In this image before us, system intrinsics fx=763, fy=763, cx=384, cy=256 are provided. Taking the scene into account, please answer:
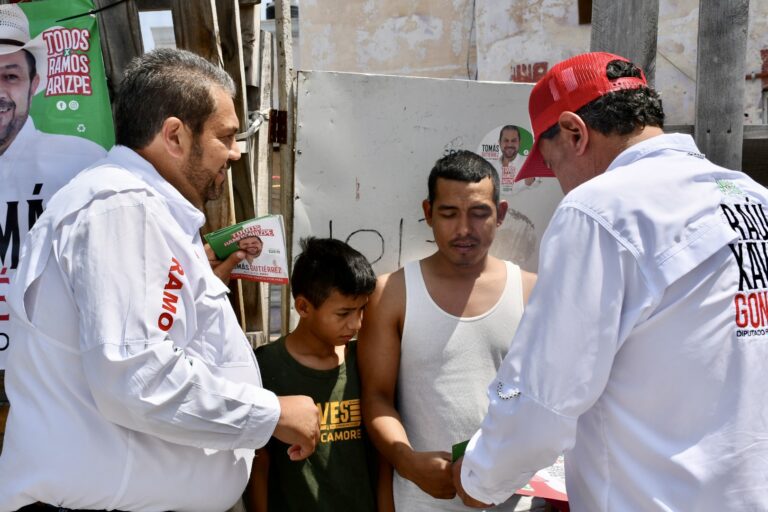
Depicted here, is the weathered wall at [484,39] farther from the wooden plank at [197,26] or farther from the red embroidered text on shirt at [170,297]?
the red embroidered text on shirt at [170,297]

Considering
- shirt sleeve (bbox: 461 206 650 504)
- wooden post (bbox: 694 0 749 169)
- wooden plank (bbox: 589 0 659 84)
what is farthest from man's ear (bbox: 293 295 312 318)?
wooden post (bbox: 694 0 749 169)

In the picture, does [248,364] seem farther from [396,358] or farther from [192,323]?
[396,358]

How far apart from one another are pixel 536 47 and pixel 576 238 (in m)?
9.32

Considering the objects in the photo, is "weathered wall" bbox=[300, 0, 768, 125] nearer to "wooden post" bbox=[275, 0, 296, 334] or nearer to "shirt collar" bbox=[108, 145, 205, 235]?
"wooden post" bbox=[275, 0, 296, 334]

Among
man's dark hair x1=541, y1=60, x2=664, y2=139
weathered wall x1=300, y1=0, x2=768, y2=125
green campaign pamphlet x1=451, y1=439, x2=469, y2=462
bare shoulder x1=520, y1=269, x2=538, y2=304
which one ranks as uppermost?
weathered wall x1=300, y1=0, x2=768, y2=125

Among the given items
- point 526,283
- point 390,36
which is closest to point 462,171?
point 526,283

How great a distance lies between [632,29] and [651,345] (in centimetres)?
148

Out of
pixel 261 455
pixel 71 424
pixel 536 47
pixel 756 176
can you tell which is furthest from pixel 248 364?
pixel 536 47

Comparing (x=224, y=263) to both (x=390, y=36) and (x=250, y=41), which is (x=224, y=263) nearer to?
(x=250, y=41)

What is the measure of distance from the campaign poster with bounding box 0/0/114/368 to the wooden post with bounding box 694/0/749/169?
2033 mm

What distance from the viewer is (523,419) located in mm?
1680

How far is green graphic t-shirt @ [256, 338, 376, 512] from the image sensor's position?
2.53 metres

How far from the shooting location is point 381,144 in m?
3.09

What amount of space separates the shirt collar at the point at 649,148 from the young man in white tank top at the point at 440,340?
0.93 m
